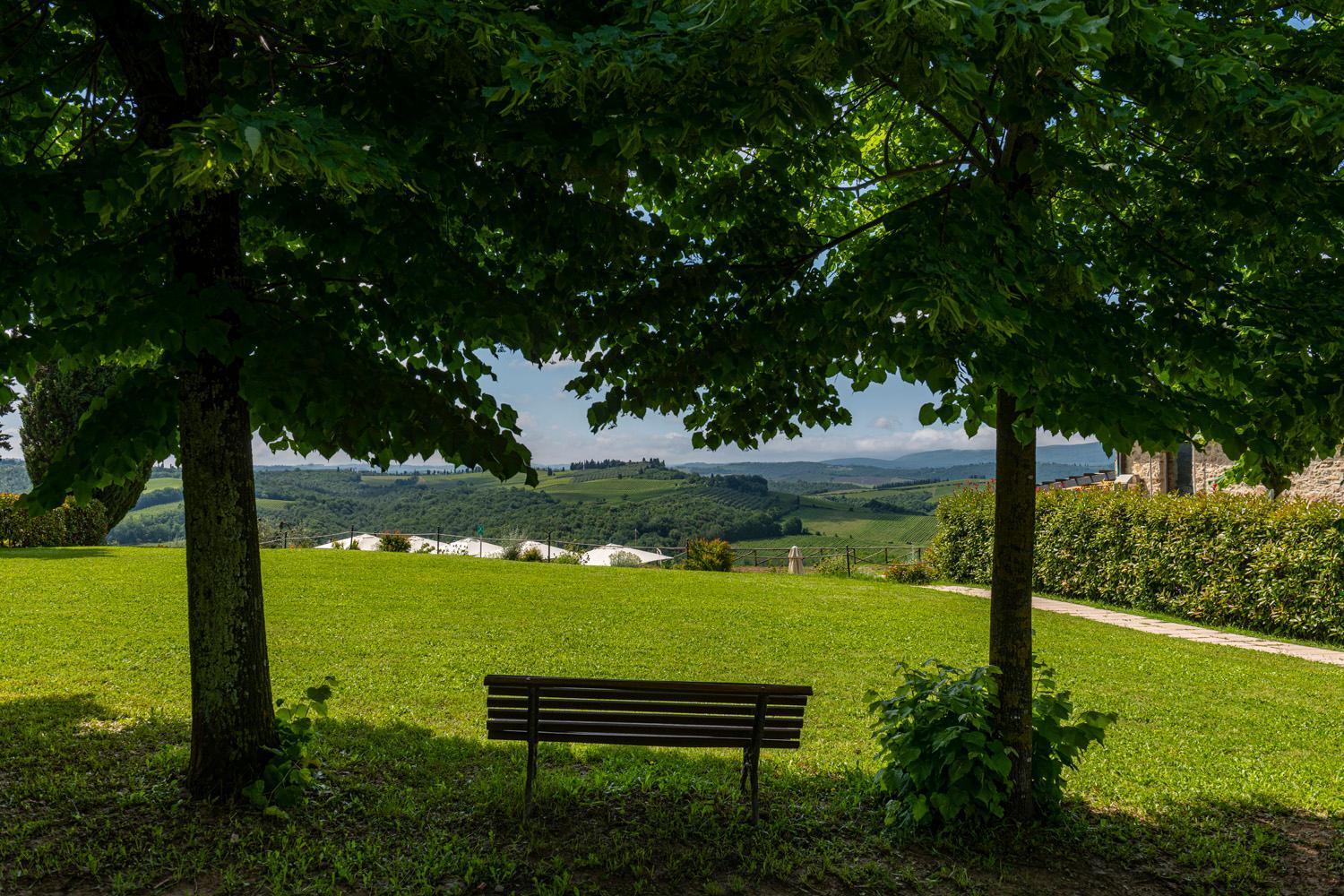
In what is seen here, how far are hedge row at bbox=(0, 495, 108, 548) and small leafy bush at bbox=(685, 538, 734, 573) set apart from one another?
14.6m

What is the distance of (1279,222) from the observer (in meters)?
4.19

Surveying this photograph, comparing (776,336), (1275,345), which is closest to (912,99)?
(776,336)

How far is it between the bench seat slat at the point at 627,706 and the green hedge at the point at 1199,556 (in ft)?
34.1

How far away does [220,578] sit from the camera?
4.87 m

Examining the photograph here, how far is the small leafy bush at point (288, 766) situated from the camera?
4.96 metres

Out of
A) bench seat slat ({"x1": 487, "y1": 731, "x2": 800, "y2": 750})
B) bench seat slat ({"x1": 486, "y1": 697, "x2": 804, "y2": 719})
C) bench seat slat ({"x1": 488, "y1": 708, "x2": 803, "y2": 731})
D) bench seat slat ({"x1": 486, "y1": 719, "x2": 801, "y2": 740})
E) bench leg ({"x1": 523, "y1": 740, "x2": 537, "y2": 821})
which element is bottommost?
bench leg ({"x1": 523, "y1": 740, "x2": 537, "y2": 821})

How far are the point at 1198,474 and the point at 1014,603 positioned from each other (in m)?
19.1

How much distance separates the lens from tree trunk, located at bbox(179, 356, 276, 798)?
4871 millimetres

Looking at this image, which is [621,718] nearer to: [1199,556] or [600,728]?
[600,728]

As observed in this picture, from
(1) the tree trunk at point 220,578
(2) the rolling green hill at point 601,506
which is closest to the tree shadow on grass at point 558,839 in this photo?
(1) the tree trunk at point 220,578

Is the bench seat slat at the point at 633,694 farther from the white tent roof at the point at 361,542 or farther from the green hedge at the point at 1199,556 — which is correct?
the white tent roof at the point at 361,542

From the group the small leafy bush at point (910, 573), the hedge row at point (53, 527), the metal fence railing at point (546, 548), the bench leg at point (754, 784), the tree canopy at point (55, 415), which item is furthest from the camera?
the metal fence railing at point (546, 548)

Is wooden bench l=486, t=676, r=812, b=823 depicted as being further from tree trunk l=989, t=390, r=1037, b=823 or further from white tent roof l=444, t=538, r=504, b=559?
white tent roof l=444, t=538, r=504, b=559

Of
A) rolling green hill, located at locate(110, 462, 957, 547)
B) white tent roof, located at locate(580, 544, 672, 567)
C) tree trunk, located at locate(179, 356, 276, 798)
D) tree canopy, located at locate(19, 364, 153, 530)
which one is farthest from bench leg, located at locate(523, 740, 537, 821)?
rolling green hill, located at locate(110, 462, 957, 547)
